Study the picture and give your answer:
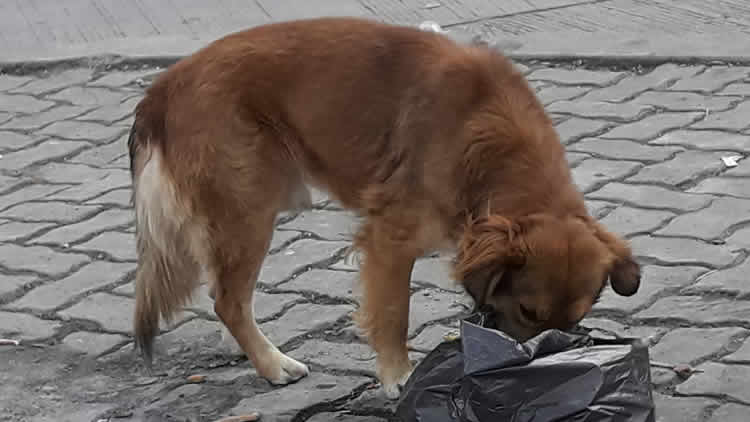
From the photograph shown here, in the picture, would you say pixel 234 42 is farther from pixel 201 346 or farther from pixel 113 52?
pixel 113 52

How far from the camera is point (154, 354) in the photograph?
4973 millimetres

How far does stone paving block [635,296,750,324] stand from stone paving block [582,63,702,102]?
2.48m

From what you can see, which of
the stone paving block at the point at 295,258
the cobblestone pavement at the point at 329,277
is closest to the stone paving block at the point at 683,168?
the cobblestone pavement at the point at 329,277

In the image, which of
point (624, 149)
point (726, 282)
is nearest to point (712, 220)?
point (726, 282)

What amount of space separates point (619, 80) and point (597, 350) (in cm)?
420

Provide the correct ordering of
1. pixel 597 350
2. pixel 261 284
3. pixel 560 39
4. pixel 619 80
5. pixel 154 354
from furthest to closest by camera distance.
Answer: pixel 560 39, pixel 619 80, pixel 261 284, pixel 154 354, pixel 597 350

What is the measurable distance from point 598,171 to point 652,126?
2.36ft

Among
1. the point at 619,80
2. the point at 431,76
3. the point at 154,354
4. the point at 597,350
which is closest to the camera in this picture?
the point at 597,350

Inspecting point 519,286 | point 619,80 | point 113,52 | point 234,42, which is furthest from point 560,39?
point 519,286

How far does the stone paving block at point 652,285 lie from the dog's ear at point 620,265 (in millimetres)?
941

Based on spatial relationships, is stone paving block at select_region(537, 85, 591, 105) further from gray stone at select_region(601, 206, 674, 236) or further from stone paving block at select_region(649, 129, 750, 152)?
gray stone at select_region(601, 206, 674, 236)

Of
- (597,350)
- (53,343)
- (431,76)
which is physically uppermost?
(431,76)

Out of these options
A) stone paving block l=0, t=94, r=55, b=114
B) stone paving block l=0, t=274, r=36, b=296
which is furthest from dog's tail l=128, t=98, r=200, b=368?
stone paving block l=0, t=94, r=55, b=114

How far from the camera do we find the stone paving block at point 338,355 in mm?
4789
